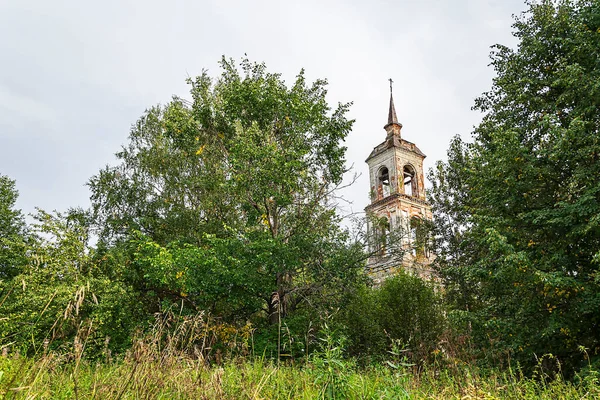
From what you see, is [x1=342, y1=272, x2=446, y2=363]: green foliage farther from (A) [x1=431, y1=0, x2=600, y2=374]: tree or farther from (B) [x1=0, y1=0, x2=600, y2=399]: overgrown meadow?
(A) [x1=431, y1=0, x2=600, y2=374]: tree

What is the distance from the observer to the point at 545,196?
1057cm

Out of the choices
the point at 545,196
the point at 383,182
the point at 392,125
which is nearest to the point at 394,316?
the point at 545,196

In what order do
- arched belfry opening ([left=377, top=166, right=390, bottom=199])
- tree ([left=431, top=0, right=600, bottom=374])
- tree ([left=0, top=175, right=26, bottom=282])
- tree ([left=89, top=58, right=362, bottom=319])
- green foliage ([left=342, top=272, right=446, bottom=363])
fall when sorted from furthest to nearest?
arched belfry opening ([left=377, top=166, right=390, bottom=199]) → tree ([left=0, top=175, right=26, bottom=282]) → green foliage ([left=342, top=272, right=446, bottom=363]) → tree ([left=89, top=58, right=362, bottom=319]) → tree ([left=431, top=0, right=600, bottom=374])

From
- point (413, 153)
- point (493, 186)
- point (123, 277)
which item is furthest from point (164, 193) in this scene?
point (413, 153)

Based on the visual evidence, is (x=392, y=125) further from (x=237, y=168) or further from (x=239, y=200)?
(x=237, y=168)

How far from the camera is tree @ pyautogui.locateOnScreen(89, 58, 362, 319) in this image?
1309 cm

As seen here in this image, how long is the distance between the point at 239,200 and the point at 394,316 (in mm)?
7134

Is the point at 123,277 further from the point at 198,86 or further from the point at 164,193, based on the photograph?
the point at 198,86

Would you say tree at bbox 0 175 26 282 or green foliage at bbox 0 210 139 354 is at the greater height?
tree at bbox 0 175 26 282

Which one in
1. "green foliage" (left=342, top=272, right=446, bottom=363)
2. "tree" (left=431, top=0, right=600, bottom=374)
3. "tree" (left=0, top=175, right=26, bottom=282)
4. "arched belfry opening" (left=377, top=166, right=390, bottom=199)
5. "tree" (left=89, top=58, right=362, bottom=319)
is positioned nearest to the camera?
"tree" (left=431, top=0, right=600, bottom=374)

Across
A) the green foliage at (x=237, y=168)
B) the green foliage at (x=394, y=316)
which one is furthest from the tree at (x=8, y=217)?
the green foliage at (x=394, y=316)

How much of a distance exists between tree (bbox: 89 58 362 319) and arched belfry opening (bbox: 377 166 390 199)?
1550cm

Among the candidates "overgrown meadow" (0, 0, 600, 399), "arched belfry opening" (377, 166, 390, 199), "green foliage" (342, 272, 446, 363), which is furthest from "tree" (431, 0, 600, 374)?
"arched belfry opening" (377, 166, 390, 199)

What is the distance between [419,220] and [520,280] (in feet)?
30.5
